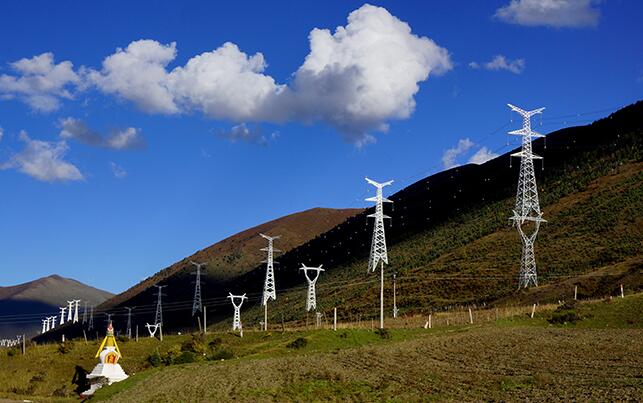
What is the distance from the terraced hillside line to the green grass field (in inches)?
2.2

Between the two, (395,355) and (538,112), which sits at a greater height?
(538,112)

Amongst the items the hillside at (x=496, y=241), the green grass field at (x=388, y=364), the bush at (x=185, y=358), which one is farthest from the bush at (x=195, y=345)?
the hillside at (x=496, y=241)

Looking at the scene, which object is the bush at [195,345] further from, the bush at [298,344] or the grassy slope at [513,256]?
the grassy slope at [513,256]

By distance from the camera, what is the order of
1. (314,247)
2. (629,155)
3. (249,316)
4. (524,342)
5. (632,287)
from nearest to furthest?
1. (524,342)
2. (632,287)
3. (249,316)
4. (629,155)
5. (314,247)

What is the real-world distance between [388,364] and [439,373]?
4263 millimetres

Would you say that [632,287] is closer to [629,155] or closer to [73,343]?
[73,343]

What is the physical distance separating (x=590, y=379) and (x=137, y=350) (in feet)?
128

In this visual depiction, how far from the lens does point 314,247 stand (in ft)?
559

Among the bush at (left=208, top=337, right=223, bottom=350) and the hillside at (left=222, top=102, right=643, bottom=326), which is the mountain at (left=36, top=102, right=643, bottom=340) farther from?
the bush at (left=208, top=337, right=223, bottom=350)

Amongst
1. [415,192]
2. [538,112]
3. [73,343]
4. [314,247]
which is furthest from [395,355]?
[415,192]

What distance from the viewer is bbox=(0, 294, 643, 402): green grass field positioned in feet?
102

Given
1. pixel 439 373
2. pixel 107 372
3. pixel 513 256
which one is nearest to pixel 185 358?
pixel 107 372

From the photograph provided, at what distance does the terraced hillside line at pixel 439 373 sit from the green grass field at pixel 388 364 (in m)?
0.06

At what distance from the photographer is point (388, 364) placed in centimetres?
3931
